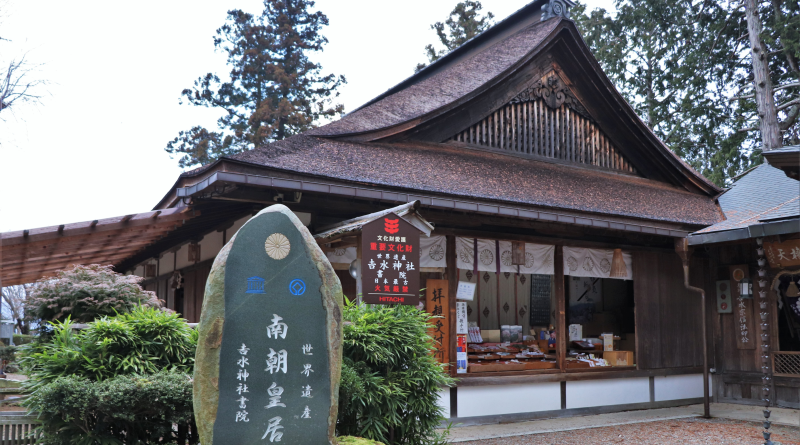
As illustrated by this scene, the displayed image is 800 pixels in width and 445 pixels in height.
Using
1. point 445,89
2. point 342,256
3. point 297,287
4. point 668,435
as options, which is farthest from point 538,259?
point 297,287

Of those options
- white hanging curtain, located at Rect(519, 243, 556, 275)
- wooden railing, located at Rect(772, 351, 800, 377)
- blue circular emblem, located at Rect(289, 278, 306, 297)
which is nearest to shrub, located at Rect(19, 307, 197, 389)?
blue circular emblem, located at Rect(289, 278, 306, 297)

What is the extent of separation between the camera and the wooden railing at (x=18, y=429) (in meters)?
5.32

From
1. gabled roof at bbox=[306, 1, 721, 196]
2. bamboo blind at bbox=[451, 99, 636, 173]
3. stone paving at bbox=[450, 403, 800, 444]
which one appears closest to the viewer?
stone paving at bbox=[450, 403, 800, 444]

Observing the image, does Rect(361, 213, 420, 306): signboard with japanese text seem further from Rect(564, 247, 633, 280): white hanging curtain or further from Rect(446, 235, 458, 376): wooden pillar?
Rect(564, 247, 633, 280): white hanging curtain

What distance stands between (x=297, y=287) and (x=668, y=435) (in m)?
6.73

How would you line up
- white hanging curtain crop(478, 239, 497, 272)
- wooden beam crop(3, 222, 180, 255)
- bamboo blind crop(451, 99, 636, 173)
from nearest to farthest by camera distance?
wooden beam crop(3, 222, 180, 255), white hanging curtain crop(478, 239, 497, 272), bamboo blind crop(451, 99, 636, 173)

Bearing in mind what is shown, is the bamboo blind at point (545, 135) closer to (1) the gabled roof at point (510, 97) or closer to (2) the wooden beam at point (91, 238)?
(1) the gabled roof at point (510, 97)

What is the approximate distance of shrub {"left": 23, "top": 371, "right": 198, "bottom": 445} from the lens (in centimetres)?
477

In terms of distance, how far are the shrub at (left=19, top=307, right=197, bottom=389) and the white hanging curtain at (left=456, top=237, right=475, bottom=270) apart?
460cm

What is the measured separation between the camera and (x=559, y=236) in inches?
409

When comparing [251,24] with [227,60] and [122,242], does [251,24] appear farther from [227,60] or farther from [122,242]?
[122,242]

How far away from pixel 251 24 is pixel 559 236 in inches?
932

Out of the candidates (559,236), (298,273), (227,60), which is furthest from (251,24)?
(298,273)

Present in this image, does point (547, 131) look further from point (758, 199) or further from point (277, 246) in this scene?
point (277, 246)
